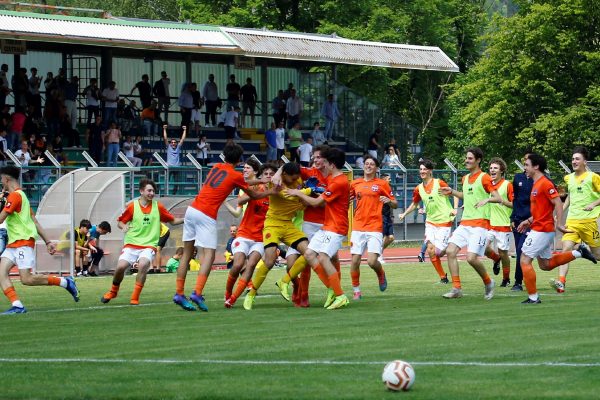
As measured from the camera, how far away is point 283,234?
18734 mm

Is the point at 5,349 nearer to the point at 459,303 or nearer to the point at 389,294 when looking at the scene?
the point at 459,303

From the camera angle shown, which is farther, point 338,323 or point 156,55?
point 156,55

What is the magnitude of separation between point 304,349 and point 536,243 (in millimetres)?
6685

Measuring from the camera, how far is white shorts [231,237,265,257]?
1921 cm

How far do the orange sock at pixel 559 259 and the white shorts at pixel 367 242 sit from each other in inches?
114

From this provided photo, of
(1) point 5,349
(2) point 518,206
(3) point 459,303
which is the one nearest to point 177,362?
(1) point 5,349

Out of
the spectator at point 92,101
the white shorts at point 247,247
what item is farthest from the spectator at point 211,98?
the white shorts at point 247,247

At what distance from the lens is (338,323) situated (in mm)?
15859

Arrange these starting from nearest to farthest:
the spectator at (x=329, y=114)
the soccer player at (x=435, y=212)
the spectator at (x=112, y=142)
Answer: the soccer player at (x=435, y=212), the spectator at (x=112, y=142), the spectator at (x=329, y=114)

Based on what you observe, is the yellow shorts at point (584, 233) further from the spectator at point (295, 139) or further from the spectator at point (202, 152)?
the spectator at point (295, 139)

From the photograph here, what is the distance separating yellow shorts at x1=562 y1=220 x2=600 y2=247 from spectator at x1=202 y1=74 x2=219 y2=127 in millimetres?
26393

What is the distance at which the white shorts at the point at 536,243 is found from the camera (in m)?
18.7

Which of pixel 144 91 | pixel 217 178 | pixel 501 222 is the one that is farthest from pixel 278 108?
pixel 217 178

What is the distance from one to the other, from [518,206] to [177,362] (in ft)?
39.6
